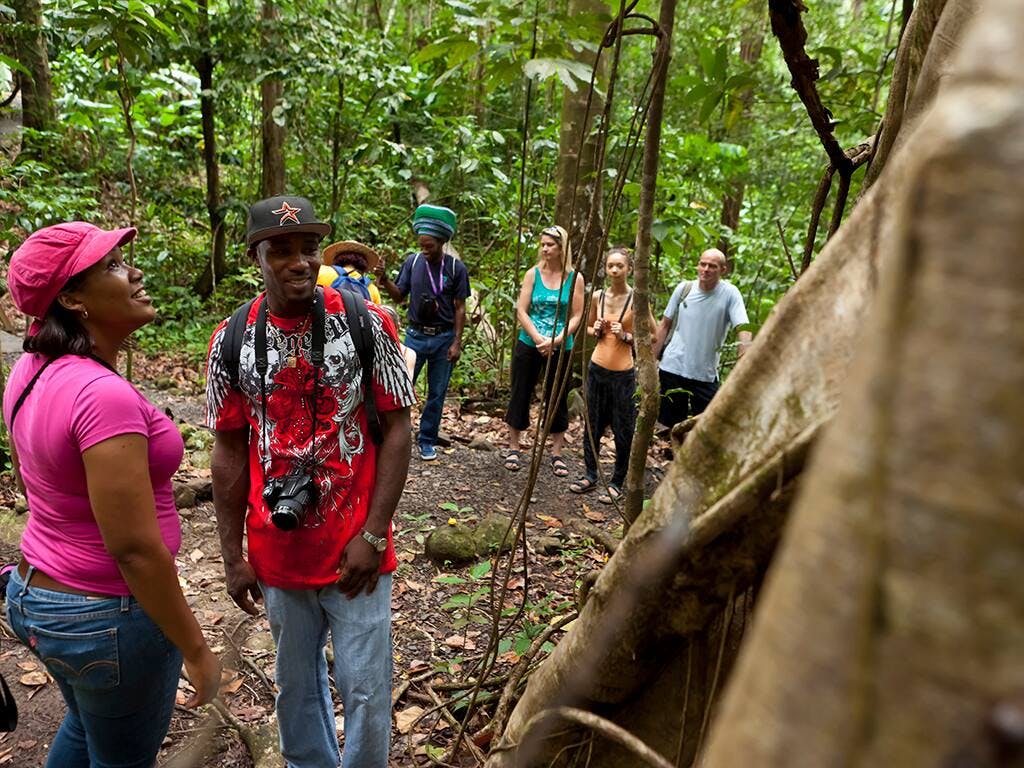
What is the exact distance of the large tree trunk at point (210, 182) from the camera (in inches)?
334

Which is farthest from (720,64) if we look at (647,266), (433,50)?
(433,50)

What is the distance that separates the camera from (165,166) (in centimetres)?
1007

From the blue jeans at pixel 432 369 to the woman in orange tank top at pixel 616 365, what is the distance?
1.18 m

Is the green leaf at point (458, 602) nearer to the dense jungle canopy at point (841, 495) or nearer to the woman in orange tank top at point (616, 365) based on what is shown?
the dense jungle canopy at point (841, 495)

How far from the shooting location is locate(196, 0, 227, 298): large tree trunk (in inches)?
334

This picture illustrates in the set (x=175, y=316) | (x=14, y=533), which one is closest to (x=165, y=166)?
(x=175, y=316)

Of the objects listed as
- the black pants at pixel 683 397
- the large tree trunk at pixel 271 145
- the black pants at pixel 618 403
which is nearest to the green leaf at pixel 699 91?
the black pants at pixel 618 403

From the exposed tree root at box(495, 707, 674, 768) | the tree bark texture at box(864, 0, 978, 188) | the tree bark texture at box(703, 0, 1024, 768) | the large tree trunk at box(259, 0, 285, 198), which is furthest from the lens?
the large tree trunk at box(259, 0, 285, 198)

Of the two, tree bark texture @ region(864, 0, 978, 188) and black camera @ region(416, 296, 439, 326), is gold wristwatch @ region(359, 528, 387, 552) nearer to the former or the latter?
tree bark texture @ region(864, 0, 978, 188)

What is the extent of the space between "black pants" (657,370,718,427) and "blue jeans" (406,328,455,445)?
1649 millimetres

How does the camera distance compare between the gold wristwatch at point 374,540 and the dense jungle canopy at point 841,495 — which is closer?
the dense jungle canopy at point 841,495

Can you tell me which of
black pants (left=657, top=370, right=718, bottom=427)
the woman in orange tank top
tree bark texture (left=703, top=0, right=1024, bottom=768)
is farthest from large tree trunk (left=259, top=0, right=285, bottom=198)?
tree bark texture (left=703, top=0, right=1024, bottom=768)

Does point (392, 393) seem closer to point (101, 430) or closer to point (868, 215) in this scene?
point (101, 430)

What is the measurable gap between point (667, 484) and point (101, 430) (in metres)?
1.22
